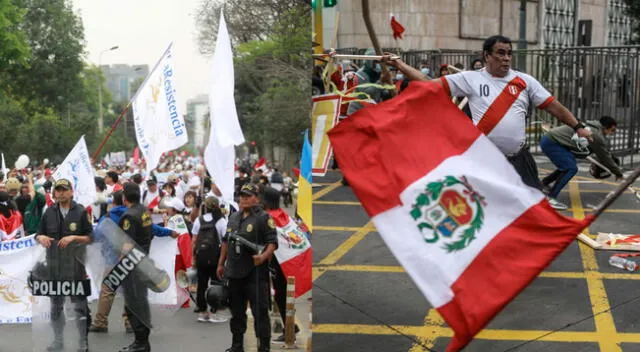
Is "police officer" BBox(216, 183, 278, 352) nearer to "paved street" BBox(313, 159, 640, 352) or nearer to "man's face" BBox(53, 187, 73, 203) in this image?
"paved street" BBox(313, 159, 640, 352)

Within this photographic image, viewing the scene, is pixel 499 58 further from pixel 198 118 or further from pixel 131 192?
pixel 131 192

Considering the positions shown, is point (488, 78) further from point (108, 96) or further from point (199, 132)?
point (108, 96)

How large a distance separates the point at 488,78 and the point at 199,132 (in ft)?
7.90

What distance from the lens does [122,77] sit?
22.1 feet

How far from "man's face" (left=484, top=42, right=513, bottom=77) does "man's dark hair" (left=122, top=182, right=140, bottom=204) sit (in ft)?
8.85

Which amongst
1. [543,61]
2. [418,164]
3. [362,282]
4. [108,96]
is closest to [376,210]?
[418,164]

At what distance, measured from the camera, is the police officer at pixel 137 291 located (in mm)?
5562

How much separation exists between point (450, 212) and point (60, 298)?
315 cm

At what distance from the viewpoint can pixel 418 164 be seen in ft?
12.8

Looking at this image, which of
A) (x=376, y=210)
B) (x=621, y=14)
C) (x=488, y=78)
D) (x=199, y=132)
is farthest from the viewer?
(x=621, y=14)

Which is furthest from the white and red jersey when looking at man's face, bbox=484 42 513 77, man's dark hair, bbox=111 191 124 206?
man's dark hair, bbox=111 191 124 206

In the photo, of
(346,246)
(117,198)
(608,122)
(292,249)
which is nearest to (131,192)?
(117,198)

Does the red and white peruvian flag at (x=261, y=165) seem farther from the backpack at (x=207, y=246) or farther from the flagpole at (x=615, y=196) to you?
the flagpole at (x=615, y=196)

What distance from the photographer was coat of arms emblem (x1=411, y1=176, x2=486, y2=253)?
3.78 metres
